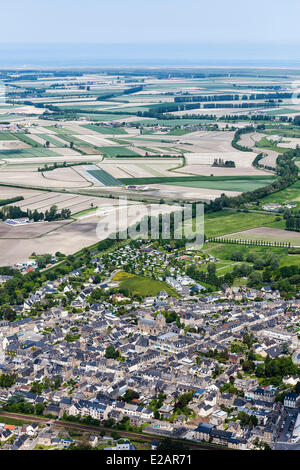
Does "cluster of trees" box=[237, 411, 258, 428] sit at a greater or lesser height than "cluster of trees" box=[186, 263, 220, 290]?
lesser

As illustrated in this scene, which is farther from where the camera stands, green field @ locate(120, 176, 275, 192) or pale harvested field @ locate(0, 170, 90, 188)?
pale harvested field @ locate(0, 170, 90, 188)

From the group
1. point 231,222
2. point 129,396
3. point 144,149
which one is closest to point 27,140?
point 144,149

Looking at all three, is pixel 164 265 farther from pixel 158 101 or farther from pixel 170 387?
pixel 158 101

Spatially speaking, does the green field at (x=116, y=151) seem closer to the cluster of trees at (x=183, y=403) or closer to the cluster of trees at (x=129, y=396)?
the cluster of trees at (x=129, y=396)

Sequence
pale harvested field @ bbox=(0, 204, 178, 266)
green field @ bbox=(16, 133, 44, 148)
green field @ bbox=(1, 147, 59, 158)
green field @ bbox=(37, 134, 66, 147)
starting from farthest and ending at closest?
1. green field @ bbox=(37, 134, 66, 147)
2. green field @ bbox=(16, 133, 44, 148)
3. green field @ bbox=(1, 147, 59, 158)
4. pale harvested field @ bbox=(0, 204, 178, 266)

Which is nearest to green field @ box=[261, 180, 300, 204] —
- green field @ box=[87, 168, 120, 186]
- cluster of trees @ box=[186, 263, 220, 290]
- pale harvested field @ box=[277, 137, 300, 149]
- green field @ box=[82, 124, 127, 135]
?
green field @ box=[87, 168, 120, 186]

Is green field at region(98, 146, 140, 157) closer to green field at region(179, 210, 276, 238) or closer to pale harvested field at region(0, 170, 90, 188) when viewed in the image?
pale harvested field at region(0, 170, 90, 188)

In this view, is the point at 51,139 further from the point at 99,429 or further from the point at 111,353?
the point at 99,429
